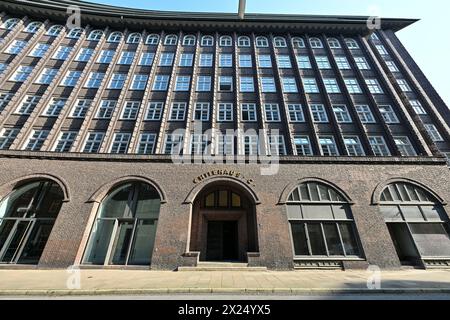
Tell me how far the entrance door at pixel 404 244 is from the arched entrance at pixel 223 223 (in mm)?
9801

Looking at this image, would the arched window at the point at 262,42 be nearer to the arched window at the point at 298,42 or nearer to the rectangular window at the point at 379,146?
the arched window at the point at 298,42

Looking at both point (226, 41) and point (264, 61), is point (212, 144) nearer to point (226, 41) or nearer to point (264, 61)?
point (264, 61)

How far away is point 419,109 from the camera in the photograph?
23.2 metres

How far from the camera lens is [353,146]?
18.0 meters

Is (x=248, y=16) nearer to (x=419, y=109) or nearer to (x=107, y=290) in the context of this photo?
(x=419, y=109)

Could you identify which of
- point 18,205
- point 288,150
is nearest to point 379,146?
point 288,150

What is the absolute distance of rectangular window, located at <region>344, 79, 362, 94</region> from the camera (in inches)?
846

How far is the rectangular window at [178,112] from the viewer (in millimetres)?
19500

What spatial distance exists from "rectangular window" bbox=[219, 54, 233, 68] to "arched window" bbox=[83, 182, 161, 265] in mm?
16585

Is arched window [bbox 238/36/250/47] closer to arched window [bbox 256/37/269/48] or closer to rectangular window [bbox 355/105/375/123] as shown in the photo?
arched window [bbox 256/37/269/48]

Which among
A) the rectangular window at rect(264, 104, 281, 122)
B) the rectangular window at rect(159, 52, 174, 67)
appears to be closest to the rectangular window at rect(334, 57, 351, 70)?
the rectangular window at rect(264, 104, 281, 122)

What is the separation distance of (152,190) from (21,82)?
18658mm
